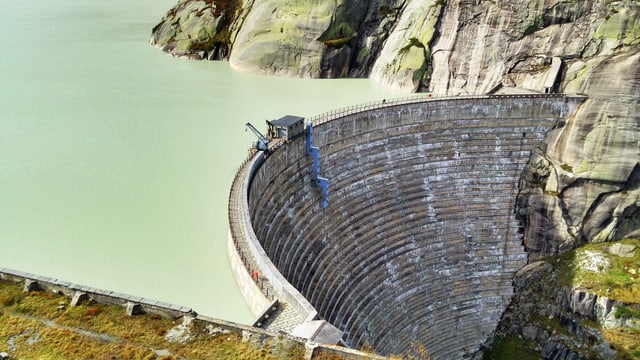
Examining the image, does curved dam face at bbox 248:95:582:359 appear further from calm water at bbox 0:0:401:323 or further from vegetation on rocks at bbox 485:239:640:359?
calm water at bbox 0:0:401:323

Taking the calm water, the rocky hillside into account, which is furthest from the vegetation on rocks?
the calm water

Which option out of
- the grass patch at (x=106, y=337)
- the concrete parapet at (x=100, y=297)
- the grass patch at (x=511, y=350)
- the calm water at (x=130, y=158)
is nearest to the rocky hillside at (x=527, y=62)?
the grass patch at (x=511, y=350)

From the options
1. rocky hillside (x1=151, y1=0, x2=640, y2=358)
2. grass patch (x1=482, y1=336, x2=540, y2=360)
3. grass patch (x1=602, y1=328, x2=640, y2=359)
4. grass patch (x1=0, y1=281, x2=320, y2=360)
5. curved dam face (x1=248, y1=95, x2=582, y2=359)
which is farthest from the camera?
rocky hillside (x1=151, y1=0, x2=640, y2=358)

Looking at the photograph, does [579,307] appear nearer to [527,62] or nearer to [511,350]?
[511,350]

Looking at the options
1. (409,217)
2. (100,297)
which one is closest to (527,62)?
(409,217)

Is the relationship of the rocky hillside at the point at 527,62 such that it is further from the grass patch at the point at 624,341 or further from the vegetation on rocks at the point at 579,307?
the grass patch at the point at 624,341

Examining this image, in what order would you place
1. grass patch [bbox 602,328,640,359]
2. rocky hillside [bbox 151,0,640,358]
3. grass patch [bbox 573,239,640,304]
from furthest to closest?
rocky hillside [bbox 151,0,640,358] → grass patch [bbox 573,239,640,304] → grass patch [bbox 602,328,640,359]

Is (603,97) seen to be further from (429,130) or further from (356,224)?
(356,224)
